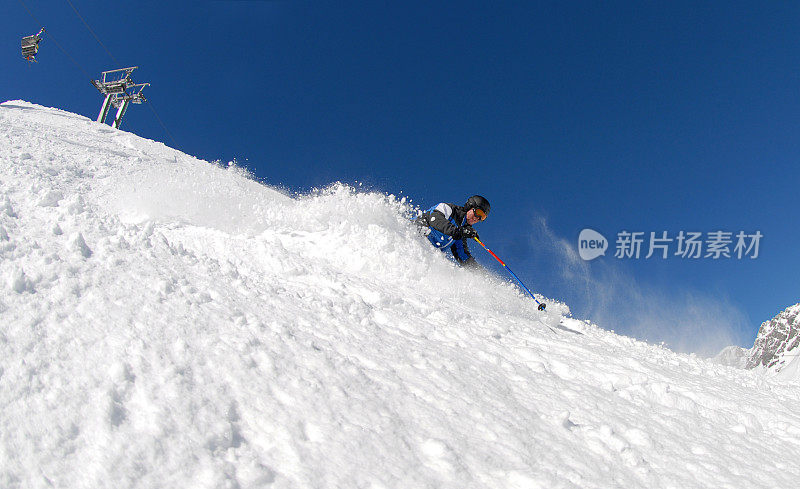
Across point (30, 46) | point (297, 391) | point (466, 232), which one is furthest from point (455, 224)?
point (30, 46)

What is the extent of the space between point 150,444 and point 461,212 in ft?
33.1

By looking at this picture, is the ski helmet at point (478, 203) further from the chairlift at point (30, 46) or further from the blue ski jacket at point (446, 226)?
the chairlift at point (30, 46)

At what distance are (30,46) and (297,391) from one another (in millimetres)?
39782

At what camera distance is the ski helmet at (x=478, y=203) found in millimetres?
11562

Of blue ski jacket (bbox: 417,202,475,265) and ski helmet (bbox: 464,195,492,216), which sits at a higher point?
ski helmet (bbox: 464,195,492,216)

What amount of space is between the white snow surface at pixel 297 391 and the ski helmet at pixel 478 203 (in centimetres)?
511

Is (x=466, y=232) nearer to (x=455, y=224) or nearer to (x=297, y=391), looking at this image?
(x=455, y=224)

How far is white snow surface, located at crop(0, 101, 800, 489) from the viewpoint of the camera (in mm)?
2580

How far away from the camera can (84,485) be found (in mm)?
2254

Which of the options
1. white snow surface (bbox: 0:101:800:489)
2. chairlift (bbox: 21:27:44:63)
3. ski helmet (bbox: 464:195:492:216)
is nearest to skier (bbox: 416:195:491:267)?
ski helmet (bbox: 464:195:492:216)

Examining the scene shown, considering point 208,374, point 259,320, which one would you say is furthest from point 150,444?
point 259,320

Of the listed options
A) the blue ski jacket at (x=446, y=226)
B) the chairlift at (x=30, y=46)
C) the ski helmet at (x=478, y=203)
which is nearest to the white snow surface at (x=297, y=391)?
the blue ski jacket at (x=446, y=226)

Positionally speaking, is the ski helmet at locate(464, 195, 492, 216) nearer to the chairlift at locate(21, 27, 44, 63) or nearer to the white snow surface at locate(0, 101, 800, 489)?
the white snow surface at locate(0, 101, 800, 489)

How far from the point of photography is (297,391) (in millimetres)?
3305
